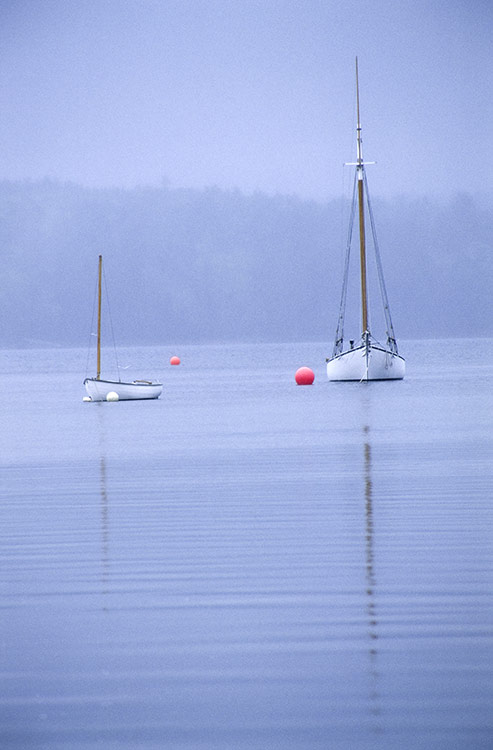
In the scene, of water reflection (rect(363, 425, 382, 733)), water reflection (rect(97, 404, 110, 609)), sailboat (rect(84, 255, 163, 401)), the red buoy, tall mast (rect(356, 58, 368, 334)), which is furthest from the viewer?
the red buoy

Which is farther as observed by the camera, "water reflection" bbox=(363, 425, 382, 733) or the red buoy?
the red buoy

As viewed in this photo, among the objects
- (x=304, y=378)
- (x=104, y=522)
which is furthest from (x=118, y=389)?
(x=104, y=522)

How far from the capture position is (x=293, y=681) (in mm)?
5828

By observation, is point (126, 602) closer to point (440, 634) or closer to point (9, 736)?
point (440, 634)

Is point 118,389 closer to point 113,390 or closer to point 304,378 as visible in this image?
point 113,390

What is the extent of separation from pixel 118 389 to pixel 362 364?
45.3 feet

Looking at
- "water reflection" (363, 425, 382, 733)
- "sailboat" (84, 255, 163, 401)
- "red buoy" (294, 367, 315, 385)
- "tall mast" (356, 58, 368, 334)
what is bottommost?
"water reflection" (363, 425, 382, 733)

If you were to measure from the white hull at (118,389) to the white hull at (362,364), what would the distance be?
11762 millimetres

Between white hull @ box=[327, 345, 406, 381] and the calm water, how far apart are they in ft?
118

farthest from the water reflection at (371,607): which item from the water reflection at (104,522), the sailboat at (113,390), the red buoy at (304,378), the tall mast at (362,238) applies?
the red buoy at (304,378)

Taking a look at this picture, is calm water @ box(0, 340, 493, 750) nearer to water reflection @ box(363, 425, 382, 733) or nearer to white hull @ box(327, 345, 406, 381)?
water reflection @ box(363, 425, 382, 733)

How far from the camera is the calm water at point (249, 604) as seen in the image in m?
5.30

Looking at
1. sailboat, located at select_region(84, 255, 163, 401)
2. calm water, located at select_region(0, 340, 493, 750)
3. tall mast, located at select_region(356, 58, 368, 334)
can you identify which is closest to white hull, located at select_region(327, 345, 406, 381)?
tall mast, located at select_region(356, 58, 368, 334)

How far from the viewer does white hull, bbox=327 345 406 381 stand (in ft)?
179
